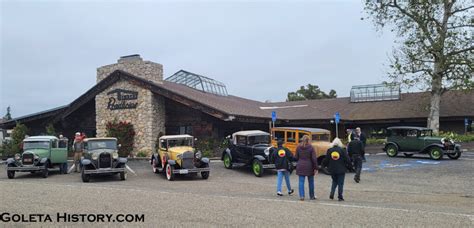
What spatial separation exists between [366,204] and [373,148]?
15884mm

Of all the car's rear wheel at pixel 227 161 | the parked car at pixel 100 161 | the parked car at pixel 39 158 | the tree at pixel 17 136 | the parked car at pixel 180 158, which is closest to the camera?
the parked car at pixel 100 161

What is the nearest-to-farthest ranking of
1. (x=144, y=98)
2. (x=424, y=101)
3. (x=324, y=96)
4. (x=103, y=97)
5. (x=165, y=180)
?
(x=165, y=180) → (x=144, y=98) → (x=103, y=97) → (x=424, y=101) → (x=324, y=96)

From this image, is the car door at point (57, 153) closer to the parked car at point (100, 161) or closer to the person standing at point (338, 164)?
the parked car at point (100, 161)

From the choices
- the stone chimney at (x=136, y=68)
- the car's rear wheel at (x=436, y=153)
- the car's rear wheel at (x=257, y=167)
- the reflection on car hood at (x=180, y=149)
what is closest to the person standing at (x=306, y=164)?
the car's rear wheel at (x=257, y=167)

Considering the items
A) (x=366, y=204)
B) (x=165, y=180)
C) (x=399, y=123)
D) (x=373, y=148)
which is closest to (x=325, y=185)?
(x=366, y=204)

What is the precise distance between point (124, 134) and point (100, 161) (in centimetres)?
891

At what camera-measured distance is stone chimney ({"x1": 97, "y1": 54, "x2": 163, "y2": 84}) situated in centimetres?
2505

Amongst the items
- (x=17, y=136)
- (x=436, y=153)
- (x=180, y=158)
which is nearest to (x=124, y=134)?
(x=17, y=136)

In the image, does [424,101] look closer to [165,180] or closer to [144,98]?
[144,98]

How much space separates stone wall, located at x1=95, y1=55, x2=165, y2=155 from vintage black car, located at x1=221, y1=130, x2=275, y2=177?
24.5 feet

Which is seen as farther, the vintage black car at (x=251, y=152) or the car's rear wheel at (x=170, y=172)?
the vintage black car at (x=251, y=152)

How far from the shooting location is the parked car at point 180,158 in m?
14.5

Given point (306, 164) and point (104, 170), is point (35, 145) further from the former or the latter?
point (306, 164)

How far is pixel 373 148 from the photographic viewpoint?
78.8ft
